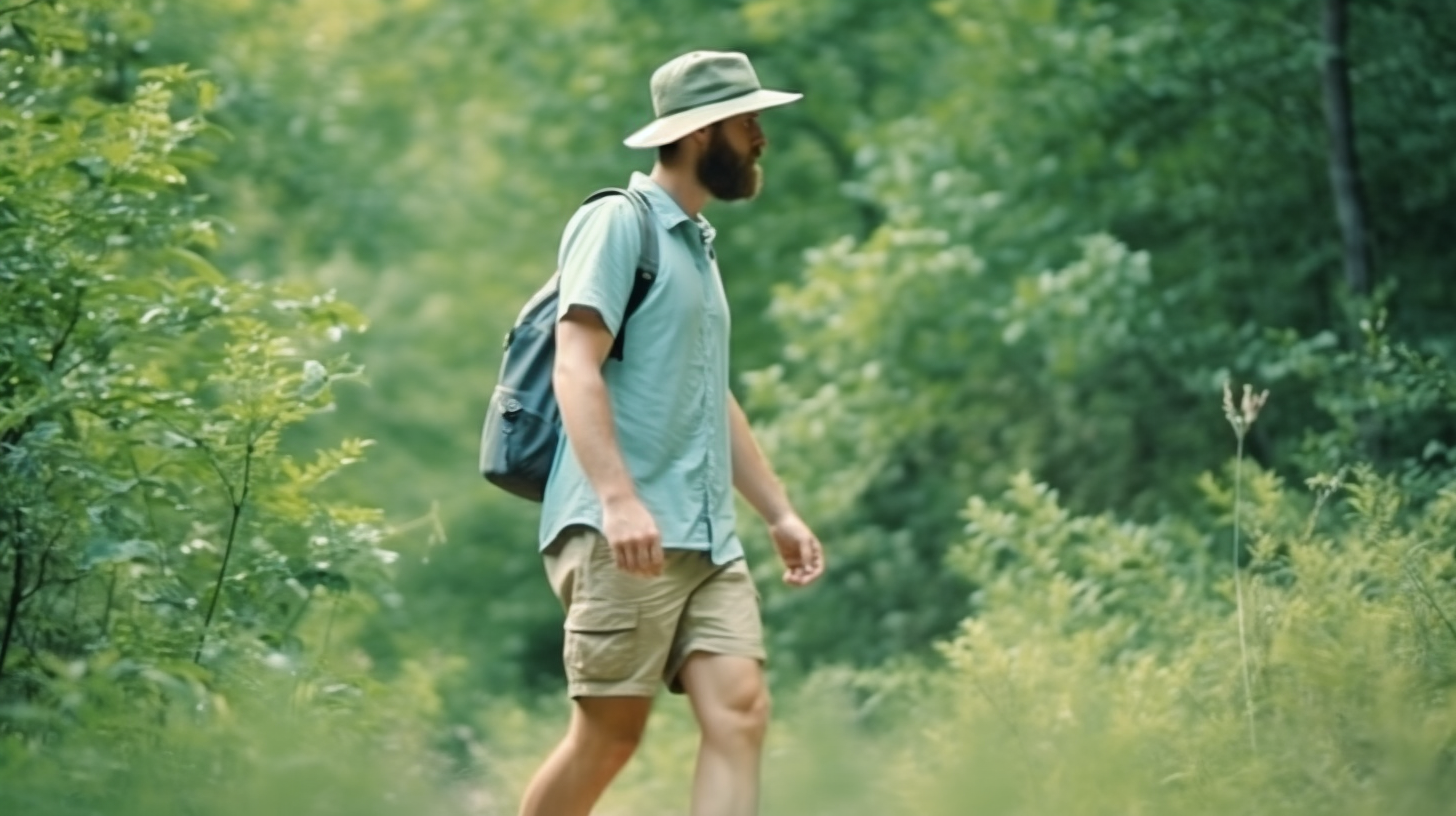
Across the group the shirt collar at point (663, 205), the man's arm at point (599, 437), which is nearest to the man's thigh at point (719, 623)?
the man's arm at point (599, 437)

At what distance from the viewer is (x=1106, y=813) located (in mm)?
6164

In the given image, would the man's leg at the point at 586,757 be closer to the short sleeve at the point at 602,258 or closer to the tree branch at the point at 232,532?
the short sleeve at the point at 602,258

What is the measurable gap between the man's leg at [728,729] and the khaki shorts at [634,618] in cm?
5

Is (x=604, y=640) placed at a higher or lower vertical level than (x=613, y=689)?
higher

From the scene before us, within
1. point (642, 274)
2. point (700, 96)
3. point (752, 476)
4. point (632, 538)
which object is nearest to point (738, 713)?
point (632, 538)

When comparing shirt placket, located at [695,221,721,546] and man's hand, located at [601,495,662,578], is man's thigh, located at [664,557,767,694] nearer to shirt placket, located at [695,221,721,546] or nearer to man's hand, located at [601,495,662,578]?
shirt placket, located at [695,221,721,546]

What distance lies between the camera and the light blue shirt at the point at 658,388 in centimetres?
523

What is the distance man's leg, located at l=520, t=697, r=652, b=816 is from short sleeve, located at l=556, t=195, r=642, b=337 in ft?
2.83

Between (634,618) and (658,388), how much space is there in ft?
1.73

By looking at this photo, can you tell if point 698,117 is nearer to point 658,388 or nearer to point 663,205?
point 663,205

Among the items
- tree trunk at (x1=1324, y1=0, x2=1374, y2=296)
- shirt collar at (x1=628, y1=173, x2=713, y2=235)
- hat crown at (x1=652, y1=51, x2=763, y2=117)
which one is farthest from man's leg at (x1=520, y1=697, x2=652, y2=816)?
tree trunk at (x1=1324, y1=0, x2=1374, y2=296)

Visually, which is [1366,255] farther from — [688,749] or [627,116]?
[627,116]

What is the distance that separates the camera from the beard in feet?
18.0

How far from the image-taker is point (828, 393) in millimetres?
14805
